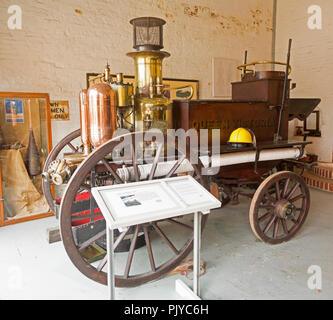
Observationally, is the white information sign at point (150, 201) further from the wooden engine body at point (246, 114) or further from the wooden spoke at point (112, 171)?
the wooden engine body at point (246, 114)

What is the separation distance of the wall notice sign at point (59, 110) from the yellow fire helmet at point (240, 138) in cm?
255

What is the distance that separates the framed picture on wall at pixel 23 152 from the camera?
13.2 ft

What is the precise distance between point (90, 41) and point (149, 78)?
2136 mm

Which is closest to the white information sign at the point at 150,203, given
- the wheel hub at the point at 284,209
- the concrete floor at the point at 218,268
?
the concrete floor at the point at 218,268

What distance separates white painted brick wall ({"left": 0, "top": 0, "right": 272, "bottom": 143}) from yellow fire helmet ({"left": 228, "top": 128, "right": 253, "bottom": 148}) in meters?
2.51

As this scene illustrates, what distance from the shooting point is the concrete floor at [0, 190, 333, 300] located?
8.02 ft

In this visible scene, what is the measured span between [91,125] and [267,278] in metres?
2.00

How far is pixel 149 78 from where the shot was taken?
2980 millimetres

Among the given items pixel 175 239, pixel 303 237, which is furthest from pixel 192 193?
pixel 303 237

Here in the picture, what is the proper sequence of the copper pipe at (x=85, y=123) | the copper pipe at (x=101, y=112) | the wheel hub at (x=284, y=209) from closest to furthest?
the copper pipe at (x=101, y=112)
the copper pipe at (x=85, y=123)
the wheel hub at (x=284, y=209)

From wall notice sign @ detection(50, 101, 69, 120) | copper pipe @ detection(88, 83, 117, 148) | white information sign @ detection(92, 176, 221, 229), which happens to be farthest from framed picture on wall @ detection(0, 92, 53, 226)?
white information sign @ detection(92, 176, 221, 229)

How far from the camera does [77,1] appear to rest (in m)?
4.44

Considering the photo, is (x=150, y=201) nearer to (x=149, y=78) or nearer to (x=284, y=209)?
(x=149, y=78)

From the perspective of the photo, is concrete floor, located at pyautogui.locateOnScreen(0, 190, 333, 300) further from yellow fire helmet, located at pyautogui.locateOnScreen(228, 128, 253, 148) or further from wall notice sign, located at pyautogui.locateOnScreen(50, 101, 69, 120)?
wall notice sign, located at pyautogui.locateOnScreen(50, 101, 69, 120)
